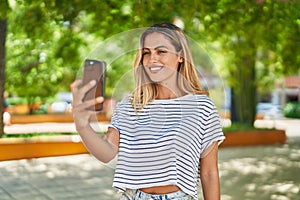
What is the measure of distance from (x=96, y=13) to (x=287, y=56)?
4.67 meters

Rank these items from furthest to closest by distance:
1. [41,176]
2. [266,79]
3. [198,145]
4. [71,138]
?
1. [266,79]
2. [71,138]
3. [41,176]
4. [198,145]

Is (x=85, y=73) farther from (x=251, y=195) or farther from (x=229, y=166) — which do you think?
(x=229, y=166)

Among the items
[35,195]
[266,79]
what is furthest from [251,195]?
[266,79]

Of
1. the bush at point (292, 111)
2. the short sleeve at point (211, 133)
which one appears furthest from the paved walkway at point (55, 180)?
the bush at point (292, 111)

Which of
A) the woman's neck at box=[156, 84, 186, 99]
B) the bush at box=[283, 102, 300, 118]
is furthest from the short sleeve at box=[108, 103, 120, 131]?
the bush at box=[283, 102, 300, 118]

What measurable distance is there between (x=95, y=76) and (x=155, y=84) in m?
0.33

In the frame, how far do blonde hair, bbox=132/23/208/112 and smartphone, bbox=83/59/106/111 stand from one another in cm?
24

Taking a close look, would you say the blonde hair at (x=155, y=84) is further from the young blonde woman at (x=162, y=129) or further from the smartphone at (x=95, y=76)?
the smartphone at (x=95, y=76)

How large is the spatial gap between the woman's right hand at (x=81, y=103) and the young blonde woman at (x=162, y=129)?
0.15m

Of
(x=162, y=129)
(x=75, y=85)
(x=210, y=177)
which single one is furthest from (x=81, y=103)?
(x=210, y=177)

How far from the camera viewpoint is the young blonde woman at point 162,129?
1865 mm

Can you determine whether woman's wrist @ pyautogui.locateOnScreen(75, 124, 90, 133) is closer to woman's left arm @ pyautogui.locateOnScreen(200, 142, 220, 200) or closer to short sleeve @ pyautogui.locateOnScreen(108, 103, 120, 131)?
short sleeve @ pyautogui.locateOnScreen(108, 103, 120, 131)

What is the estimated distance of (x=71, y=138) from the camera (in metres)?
12.4

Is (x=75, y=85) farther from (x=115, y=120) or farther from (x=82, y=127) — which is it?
(x=115, y=120)
